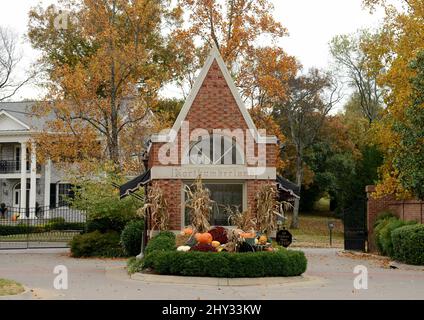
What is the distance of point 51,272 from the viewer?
21.2 metres

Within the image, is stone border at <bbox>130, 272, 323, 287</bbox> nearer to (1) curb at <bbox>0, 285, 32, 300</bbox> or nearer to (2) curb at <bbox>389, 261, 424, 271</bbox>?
(1) curb at <bbox>0, 285, 32, 300</bbox>

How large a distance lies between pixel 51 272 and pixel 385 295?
10.6 metres

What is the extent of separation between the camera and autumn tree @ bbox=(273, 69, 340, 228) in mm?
53969

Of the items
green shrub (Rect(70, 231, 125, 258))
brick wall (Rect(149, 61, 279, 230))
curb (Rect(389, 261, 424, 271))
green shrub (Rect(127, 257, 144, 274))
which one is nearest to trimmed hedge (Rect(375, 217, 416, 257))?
curb (Rect(389, 261, 424, 271))

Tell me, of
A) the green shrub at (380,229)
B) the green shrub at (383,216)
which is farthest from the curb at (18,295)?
Result: the green shrub at (383,216)

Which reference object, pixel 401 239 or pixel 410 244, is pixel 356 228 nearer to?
pixel 401 239

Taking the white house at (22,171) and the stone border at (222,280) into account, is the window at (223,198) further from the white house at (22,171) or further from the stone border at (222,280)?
the white house at (22,171)

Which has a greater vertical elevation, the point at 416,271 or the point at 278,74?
the point at 278,74

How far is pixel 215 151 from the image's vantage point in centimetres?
2216

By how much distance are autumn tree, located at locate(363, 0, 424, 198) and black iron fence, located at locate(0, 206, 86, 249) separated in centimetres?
1552

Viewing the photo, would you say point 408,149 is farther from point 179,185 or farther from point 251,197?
point 179,185

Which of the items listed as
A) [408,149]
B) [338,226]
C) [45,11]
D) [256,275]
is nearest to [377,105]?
[338,226]

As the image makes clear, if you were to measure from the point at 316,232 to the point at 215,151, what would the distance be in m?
30.0

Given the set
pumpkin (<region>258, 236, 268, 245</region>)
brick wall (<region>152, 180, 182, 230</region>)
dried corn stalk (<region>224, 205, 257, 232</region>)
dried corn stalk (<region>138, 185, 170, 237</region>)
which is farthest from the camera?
brick wall (<region>152, 180, 182, 230</region>)
